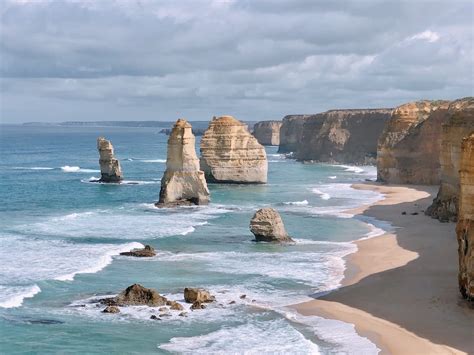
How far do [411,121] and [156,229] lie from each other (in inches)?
1511

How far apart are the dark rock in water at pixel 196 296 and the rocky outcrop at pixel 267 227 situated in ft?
40.3

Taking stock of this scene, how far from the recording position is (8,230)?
43875mm

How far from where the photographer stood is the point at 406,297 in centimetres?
2695

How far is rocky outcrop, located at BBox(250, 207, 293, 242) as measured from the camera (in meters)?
39.0

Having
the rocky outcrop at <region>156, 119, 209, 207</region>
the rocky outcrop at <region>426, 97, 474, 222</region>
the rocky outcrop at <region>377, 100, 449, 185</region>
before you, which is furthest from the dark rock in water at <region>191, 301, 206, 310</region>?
the rocky outcrop at <region>377, 100, 449, 185</region>

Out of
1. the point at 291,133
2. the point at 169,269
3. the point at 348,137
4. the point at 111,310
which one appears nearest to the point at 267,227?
the point at 169,269

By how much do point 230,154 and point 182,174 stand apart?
19.9 meters

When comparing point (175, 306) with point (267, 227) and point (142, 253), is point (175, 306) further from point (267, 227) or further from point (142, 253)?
point (267, 227)

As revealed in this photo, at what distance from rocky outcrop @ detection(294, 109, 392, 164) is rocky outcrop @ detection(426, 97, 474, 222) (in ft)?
218

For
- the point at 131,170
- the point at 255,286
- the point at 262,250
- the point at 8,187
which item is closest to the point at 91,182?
the point at 8,187

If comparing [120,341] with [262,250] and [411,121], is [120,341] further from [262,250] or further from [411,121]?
[411,121]

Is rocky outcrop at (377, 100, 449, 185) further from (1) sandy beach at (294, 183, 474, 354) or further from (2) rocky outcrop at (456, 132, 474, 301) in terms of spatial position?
(2) rocky outcrop at (456, 132, 474, 301)

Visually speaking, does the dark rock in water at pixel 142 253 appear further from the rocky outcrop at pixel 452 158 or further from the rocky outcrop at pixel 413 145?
the rocky outcrop at pixel 413 145

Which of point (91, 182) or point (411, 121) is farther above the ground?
point (411, 121)
